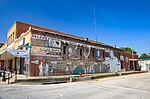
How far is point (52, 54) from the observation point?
2134cm

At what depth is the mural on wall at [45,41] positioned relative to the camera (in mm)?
19784

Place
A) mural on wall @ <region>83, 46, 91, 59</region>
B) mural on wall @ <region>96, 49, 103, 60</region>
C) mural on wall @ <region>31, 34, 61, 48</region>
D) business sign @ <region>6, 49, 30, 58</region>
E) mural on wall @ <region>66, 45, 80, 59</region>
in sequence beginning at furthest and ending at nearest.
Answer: mural on wall @ <region>96, 49, 103, 60</region>, mural on wall @ <region>83, 46, 91, 59</region>, mural on wall @ <region>66, 45, 80, 59</region>, mural on wall @ <region>31, 34, 61, 48</region>, business sign @ <region>6, 49, 30, 58</region>

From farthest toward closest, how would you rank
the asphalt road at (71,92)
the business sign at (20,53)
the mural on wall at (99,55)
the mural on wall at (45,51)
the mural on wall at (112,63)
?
the mural on wall at (112,63), the mural on wall at (99,55), the mural on wall at (45,51), the business sign at (20,53), the asphalt road at (71,92)

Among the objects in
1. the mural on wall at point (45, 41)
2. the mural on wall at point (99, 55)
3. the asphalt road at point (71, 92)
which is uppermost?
the mural on wall at point (45, 41)

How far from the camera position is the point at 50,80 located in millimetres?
16594

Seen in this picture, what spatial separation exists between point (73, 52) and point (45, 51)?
5.82 meters

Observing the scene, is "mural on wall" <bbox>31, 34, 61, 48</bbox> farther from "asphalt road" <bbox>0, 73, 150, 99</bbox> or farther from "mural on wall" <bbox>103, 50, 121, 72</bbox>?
"mural on wall" <bbox>103, 50, 121, 72</bbox>

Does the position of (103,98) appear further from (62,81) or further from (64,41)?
(64,41)

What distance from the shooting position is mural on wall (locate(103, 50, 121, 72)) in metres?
33.2

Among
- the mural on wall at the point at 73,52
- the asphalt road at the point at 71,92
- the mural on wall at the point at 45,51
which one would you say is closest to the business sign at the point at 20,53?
the mural on wall at the point at 45,51

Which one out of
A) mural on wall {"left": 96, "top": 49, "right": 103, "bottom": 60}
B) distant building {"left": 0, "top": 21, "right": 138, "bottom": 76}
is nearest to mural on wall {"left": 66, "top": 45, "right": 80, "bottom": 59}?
distant building {"left": 0, "top": 21, "right": 138, "bottom": 76}

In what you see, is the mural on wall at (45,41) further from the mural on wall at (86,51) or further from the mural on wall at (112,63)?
the mural on wall at (112,63)

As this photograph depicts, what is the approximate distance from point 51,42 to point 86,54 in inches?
329

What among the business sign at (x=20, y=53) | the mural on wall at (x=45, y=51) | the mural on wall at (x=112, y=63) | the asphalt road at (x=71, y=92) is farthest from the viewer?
the mural on wall at (x=112, y=63)
